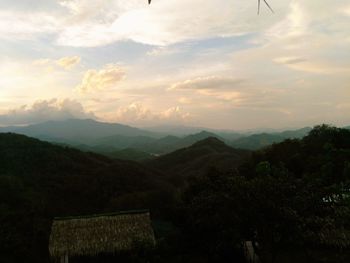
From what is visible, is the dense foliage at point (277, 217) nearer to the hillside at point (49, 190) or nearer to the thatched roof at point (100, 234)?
the thatched roof at point (100, 234)

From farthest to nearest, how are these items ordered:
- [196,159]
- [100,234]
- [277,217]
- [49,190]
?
[196,159] < [49,190] < [100,234] < [277,217]

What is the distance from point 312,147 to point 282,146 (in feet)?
12.3

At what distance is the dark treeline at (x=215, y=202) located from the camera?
12258mm

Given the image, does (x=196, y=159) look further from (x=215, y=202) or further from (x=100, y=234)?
(x=215, y=202)

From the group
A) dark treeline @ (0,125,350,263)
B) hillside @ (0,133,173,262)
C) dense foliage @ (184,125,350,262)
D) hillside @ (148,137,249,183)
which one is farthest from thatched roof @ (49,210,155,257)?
hillside @ (148,137,249,183)

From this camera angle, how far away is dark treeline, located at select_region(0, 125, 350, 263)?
12.3 m

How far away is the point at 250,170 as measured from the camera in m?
30.0

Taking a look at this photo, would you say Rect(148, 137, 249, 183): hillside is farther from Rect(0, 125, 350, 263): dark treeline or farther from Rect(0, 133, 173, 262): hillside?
Rect(0, 133, 173, 262): hillside

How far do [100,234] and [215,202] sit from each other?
18.7 feet

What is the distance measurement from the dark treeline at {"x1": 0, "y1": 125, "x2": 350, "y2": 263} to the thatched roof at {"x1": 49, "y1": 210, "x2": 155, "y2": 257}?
1.04m

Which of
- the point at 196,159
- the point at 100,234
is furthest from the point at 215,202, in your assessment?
the point at 196,159

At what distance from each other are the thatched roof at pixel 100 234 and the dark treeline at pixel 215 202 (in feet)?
3.41

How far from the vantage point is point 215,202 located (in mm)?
13242

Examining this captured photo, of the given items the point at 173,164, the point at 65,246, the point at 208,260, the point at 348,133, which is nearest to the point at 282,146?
the point at 348,133
